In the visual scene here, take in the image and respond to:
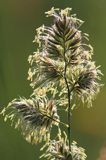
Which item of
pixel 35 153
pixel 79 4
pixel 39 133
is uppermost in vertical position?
pixel 79 4

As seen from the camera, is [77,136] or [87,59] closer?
[87,59]

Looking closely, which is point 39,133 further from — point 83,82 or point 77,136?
point 77,136

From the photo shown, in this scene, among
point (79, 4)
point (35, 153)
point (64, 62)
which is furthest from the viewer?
point (79, 4)

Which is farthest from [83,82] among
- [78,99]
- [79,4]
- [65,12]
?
[79,4]

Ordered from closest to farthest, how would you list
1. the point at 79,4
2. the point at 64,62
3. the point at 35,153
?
1. the point at 64,62
2. the point at 35,153
3. the point at 79,4

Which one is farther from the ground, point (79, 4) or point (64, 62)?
point (79, 4)

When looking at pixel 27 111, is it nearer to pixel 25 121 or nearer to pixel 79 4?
pixel 25 121

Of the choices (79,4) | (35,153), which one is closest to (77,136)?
(35,153)

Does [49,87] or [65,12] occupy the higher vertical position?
[65,12]

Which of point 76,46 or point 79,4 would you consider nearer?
point 76,46
